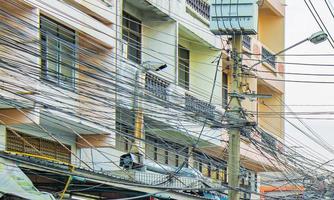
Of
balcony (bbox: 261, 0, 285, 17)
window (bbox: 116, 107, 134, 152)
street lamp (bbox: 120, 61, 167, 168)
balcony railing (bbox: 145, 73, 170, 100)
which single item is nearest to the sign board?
street lamp (bbox: 120, 61, 167, 168)

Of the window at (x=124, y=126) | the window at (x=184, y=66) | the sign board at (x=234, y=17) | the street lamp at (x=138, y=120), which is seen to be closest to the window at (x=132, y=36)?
the street lamp at (x=138, y=120)

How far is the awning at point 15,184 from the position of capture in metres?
12.9

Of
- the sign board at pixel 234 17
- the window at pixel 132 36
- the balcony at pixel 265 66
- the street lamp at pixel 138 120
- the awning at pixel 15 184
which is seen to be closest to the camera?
the awning at pixel 15 184

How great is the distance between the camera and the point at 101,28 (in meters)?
18.9

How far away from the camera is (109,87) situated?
16391 mm

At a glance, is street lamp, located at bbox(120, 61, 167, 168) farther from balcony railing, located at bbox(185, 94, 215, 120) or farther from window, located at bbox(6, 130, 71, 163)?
window, located at bbox(6, 130, 71, 163)

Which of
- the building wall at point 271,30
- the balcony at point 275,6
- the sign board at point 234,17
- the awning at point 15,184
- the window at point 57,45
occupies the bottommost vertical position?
the awning at point 15,184

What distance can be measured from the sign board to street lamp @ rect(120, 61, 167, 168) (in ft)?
6.57

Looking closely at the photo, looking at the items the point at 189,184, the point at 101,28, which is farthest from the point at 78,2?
the point at 189,184

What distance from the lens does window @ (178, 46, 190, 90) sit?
26.4 metres

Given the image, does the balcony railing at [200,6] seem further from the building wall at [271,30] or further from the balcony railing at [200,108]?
the building wall at [271,30]

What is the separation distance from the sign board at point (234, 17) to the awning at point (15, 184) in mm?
6419

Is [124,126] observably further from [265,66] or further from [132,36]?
[265,66]

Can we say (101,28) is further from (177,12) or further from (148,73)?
(177,12)
